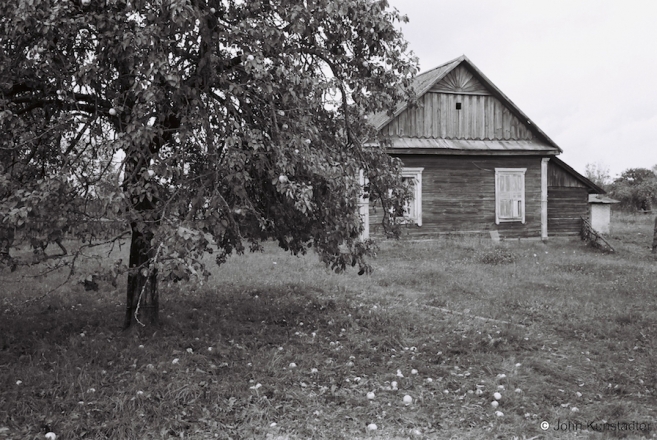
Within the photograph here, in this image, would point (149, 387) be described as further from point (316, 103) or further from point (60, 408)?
point (316, 103)

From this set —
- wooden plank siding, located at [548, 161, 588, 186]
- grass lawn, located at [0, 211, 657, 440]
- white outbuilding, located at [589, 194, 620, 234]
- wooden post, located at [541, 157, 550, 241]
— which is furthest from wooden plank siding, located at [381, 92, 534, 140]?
grass lawn, located at [0, 211, 657, 440]

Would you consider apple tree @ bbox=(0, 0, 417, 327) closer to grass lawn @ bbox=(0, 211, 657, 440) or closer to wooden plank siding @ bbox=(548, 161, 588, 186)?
grass lawn @ bbox=(0, 211, 657, 440)

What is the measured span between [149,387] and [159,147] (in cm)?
306

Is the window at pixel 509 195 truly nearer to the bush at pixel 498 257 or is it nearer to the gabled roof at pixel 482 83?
the gabled roof at pixel 482 83

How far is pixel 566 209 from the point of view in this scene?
21.5 metres

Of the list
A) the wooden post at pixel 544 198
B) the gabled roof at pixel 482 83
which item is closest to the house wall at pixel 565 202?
the wooden post at pixel 544 198

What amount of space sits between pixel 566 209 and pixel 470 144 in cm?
519

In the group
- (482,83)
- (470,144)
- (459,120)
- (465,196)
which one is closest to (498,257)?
(465,196)

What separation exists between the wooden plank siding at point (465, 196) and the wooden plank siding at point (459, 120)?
0.87 m

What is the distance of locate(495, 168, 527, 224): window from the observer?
20.3 m

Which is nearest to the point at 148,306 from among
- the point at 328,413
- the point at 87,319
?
the point at 87,319

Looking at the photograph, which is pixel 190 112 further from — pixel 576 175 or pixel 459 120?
pixel 576 175

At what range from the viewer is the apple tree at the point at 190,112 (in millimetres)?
5527

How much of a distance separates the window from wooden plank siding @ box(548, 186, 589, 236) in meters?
1.62
